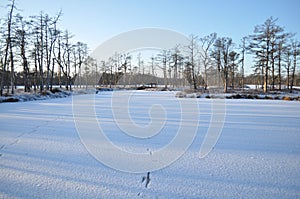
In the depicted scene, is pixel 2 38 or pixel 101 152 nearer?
pixel 101 152

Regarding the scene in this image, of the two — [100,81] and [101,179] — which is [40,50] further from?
[100,81]

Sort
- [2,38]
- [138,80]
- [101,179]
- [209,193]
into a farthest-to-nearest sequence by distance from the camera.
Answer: [138,80]
[2,38]
[101,179]
[209,193]

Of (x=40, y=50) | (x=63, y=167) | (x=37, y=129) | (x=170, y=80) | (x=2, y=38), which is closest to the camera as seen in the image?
(x=63, y=167)

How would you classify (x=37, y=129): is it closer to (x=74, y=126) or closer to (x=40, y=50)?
(x=74, y=126)

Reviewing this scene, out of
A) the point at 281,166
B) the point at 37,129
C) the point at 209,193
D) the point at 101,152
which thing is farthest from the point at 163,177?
the point at 37,129

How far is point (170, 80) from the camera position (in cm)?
4781

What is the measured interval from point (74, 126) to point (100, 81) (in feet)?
152

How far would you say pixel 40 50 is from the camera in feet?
70.4

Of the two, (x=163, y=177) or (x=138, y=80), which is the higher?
(x=138, y=80)

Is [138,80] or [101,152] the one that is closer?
[101,152]

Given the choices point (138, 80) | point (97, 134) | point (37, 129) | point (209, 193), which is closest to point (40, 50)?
point (37, 129)

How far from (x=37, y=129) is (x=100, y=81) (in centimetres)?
4647

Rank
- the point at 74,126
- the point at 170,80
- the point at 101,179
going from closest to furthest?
the point at 101,179
the point at 74,126
the point at 170,80

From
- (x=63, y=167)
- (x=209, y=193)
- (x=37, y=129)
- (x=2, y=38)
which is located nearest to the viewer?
(x=209, y=193)
